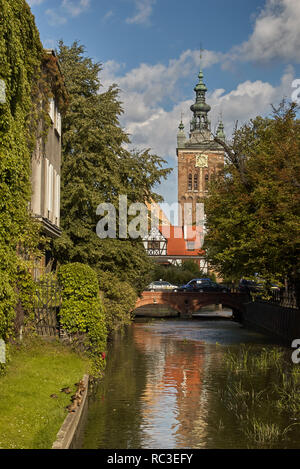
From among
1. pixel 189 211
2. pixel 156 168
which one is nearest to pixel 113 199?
pixel 156 168

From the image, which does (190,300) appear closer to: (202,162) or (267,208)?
(267,208)

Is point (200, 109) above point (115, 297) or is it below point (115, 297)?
above

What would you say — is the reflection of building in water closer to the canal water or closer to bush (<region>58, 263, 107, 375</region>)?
the canal water

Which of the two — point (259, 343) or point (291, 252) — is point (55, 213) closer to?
point (291, 252)

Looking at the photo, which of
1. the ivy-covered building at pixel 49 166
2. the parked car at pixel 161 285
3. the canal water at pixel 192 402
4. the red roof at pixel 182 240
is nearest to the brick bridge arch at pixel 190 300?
the parked car at pixel 161 285

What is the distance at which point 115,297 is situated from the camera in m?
32.6

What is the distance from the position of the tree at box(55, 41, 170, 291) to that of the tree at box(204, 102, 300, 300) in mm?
4433

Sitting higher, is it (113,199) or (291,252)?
(113,199)

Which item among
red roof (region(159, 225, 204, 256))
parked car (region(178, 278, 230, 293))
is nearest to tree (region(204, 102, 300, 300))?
parked car (region(178, 278, 230, 293))

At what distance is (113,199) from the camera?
1357 inches

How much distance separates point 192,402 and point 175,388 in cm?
260

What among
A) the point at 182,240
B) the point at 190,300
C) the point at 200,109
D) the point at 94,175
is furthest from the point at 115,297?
the point at 200,109
